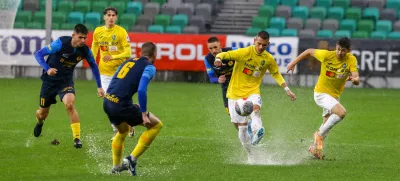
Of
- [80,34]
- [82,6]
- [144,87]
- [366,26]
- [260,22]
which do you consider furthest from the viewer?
[82,6]

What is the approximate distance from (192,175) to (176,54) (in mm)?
17295

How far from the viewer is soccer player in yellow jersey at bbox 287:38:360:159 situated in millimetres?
15812

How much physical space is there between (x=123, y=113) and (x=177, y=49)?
57.8ft

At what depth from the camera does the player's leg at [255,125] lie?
49.6 feet

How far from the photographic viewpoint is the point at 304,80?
29.7 meters

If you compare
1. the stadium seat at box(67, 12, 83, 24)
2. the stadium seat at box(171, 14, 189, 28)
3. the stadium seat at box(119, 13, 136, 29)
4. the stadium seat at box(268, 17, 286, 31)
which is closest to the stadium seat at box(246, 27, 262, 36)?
the stadium seat at box(268, 17, 286, 31)

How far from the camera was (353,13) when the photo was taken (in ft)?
108

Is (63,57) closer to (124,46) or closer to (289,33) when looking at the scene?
(124,46)

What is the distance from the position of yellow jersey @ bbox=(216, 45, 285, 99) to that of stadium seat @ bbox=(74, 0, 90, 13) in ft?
64.1

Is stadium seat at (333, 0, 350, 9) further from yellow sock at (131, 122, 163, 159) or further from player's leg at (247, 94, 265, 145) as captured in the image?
yellow sock at (131, 122, 163, 159)

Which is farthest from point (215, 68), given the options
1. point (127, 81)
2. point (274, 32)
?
point (274, 32)

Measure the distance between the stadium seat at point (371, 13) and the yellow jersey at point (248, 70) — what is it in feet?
57.5

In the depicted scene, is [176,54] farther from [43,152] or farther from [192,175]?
[192,175]

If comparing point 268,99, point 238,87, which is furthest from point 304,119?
point 238,87
